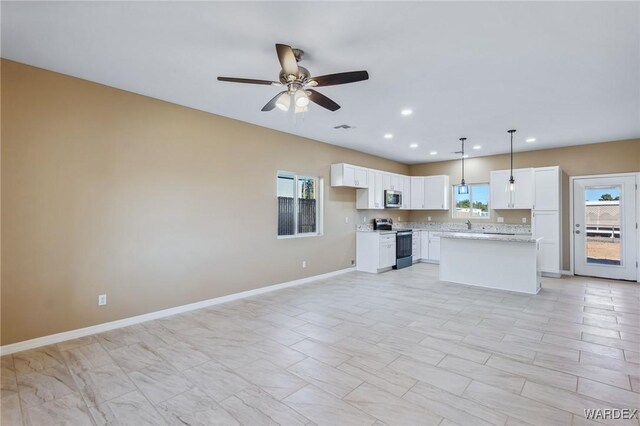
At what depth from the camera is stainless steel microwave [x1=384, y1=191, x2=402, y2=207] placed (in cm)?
761

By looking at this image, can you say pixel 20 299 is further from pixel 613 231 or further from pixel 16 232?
pixel 613 231

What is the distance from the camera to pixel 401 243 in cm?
749

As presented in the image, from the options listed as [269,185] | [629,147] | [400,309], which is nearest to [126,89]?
[269,185]

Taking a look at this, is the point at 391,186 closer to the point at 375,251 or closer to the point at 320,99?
the point at 375,251

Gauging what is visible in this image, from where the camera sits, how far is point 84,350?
10.1 feet

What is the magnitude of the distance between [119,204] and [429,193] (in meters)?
7.32

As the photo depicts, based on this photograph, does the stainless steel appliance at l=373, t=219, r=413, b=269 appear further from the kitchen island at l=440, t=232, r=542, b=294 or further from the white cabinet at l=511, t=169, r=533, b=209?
the white cabinet at l=511, t=169, r=533, b=209

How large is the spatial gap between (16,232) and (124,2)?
8.26 feet

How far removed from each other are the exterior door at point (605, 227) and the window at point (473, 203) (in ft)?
5.95

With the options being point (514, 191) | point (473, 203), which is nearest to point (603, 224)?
point (514, 191)

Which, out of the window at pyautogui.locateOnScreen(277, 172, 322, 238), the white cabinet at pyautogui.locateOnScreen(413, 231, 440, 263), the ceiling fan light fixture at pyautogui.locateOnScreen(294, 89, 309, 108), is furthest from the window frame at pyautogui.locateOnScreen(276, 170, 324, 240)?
the white cabinet at pyautogui.locateOnScreen(413, 231, 440, 263)

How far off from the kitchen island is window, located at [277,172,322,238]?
266 cm

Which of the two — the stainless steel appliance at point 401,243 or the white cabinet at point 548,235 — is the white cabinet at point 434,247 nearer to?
the stainless steel appliance at point 401,243

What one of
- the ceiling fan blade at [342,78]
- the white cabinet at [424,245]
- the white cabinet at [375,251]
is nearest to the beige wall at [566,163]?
the white cabinet at [424,245]
